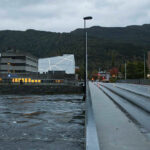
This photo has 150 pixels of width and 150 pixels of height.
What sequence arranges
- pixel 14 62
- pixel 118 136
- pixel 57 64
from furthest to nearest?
pixel 57 64 < pixel 14 62 < pixel 118 136

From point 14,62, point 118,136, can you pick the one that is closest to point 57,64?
point 14,62

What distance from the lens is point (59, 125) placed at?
12.8 m

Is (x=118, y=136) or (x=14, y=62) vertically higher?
(x=14, y=62)

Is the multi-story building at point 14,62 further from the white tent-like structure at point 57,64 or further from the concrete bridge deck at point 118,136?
the concrete bridge deck at point 118,136

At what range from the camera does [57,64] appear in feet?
495

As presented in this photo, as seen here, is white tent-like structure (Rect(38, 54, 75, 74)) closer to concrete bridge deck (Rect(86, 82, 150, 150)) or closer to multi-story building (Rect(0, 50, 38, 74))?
multi-story building (Rect(0, 50, 38, 74))

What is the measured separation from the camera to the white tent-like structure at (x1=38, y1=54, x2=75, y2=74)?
149125 mm

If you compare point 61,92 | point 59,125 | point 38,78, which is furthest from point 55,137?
point 38,78

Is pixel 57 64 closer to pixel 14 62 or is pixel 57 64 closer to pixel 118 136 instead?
pixel 14 62

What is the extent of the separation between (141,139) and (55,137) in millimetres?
3321

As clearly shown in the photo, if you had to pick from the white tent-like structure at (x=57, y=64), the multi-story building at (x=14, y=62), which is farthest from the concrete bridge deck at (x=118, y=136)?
the white tent-like structure at (x=57, y=64)

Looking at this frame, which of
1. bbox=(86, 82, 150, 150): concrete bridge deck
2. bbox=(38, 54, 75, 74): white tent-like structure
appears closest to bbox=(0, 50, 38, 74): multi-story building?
bbox=(38, 54, 75, 74): white tent-like structure

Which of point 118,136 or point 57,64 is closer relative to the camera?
point 118,136

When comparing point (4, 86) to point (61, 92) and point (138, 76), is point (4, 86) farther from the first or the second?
point (138, 76)
